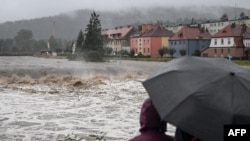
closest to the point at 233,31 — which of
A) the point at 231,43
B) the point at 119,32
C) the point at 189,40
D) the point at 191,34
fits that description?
the point at 231,43

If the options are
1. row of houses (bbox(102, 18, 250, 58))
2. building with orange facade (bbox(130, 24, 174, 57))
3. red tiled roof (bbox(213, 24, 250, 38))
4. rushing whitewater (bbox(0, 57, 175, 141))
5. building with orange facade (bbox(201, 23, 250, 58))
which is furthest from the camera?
building with orange facade (bbox(130, 24, 174, 57))

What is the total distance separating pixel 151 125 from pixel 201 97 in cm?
39

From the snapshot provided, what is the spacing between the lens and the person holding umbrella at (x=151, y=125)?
109 inches

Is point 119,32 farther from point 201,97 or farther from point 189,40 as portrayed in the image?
point 201,97

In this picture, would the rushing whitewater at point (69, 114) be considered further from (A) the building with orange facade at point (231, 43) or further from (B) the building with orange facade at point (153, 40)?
(B) the building with orange facade at point (153, 40)

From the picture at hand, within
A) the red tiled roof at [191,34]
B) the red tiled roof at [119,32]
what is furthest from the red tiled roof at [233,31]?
the red tiled roof at [119,32]

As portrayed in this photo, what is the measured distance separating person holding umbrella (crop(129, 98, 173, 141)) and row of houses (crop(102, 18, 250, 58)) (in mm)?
59124

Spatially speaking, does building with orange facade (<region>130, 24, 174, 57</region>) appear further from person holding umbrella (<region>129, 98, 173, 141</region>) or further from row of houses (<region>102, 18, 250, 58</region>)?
person holding umbrella (<region>129, 98, 173, 141</region>)

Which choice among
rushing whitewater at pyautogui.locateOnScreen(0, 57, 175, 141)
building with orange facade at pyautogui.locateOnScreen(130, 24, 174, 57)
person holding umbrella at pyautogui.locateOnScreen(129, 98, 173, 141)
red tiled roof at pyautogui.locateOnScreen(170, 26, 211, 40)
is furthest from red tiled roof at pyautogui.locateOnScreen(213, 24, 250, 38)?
person holding umbrella at pyautogui.locateOnScreen(129, 98, 173, 141)

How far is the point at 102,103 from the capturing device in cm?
1448

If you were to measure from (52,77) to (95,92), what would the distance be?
23.6 ft

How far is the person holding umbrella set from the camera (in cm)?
277

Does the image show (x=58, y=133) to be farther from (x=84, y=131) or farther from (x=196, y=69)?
(x=196, y=69)

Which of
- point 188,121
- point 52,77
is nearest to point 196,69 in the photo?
point 188,121
